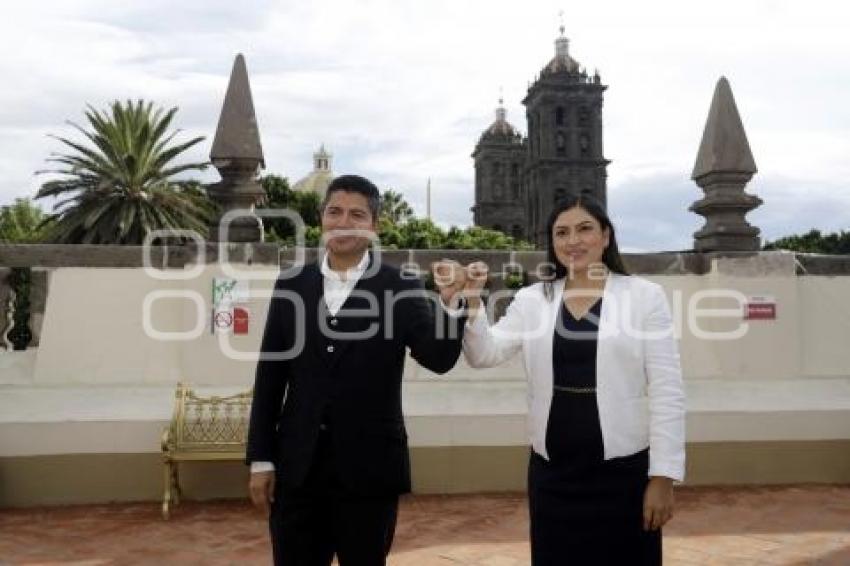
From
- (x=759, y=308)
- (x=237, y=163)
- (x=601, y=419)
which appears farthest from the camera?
(x=759, y=308)

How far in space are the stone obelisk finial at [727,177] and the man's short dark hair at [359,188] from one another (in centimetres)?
436

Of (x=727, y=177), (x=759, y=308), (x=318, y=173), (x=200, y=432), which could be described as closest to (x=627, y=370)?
(x=200, y=432)

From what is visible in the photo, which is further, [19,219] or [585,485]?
[19,219]

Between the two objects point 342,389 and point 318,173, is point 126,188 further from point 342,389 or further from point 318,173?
point 318,173

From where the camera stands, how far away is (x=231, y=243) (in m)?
5.99

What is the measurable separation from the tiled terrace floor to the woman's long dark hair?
2.18m

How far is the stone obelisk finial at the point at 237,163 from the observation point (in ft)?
19.8

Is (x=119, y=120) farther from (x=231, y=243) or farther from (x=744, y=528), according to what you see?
(x=744, y=528)

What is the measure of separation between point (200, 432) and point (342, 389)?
10.4 feet

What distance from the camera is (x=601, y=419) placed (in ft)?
8.78

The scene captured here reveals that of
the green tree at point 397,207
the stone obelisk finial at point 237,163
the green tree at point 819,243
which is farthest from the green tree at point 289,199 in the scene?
the stone obelisk finial at point 237,163

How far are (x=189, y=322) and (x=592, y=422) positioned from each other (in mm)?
4034

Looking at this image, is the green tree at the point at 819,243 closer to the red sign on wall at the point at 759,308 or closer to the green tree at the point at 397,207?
the green tree at the point at 397,207

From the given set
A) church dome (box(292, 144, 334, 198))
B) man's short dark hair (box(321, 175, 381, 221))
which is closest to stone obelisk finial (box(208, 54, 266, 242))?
man's short dark hair (box(321, 175, 381, 221))
